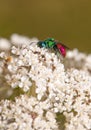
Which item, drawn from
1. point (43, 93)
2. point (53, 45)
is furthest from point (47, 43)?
point (43, 93)

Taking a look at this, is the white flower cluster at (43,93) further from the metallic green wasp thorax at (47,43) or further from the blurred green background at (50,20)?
the blurred green background at (50,20)

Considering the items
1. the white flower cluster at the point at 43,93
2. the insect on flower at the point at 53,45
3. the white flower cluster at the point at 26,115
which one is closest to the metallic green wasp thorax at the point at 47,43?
the insect on flower at the point at 53,45

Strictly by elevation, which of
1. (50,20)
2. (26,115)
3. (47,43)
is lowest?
(26,115)

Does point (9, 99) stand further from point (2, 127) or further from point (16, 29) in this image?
point (16, 29)

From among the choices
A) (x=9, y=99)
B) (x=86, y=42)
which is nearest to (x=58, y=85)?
(x=9, y=99)

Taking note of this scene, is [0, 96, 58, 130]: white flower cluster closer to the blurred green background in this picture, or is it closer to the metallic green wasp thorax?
the metallic green wasp thorax

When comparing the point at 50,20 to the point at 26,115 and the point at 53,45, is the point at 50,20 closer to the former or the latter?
the point at 53,45

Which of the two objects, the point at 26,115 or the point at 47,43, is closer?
the point at 26,115
